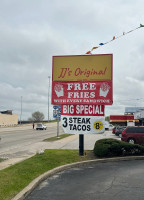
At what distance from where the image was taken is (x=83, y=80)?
505 inches

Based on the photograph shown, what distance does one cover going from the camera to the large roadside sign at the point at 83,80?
495 inches

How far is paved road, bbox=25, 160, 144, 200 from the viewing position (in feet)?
21.2

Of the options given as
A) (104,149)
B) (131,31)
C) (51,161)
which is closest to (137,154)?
(104,149)

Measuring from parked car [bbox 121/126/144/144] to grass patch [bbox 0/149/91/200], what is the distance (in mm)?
8069

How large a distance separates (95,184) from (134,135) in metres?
13.6

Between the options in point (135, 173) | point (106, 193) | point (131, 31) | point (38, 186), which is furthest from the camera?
point (131, 31)

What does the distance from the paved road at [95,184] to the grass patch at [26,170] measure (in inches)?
20.0

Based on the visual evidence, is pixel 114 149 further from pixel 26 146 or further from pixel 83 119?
pixel 26 146

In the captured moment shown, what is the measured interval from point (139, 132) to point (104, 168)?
36.2 feet

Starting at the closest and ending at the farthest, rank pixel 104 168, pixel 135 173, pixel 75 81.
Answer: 1. pixel 135 173
2. pixel 104 168
3. pixel 75 81

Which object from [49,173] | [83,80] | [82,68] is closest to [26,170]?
[49,173]

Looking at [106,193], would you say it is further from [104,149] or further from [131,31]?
[131,31]

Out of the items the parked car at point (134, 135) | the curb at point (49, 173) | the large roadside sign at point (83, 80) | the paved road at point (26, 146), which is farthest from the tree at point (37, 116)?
the curb at point (49, 173)

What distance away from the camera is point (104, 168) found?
34.0ft
